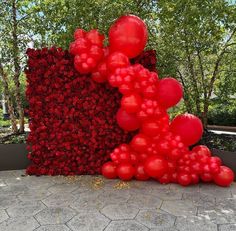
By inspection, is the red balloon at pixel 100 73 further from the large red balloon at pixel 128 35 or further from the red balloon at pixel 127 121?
the red balloon at pixel 127 121

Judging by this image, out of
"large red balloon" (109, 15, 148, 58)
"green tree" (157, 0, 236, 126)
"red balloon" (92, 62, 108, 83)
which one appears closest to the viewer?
"large red balloon" (109, 15, 148, 58)

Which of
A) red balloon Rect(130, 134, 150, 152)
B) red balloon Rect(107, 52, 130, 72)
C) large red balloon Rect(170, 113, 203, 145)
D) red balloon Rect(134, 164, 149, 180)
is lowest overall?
red balloon Rect(134, 164, 149, 180)

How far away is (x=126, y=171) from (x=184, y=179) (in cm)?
104

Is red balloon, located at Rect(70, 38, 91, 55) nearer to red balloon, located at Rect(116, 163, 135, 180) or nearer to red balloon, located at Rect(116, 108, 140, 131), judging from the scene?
red balloon, located at Rect(116, 108, 140, 131)

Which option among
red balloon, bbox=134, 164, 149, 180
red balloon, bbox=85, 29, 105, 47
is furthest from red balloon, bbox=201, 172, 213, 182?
red balloon, bbox=85, 29, 105, 47

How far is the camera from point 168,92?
5.16 m

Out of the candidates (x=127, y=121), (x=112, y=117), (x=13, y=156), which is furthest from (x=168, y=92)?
(x=13, y=156)

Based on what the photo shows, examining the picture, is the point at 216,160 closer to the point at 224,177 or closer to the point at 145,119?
the point at 224,177

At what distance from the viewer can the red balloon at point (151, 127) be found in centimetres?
522

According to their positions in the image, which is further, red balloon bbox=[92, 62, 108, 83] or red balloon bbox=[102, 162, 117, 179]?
red balloon bbox=[102, 162, 117, 179]

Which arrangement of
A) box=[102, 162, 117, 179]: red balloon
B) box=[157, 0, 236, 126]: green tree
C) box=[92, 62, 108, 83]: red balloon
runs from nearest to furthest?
box=[92, 62, 108, 83]: red balloon, box=[102, 162, 117, 179]: red balloon, box=[157, 0, 236, 126]: green tree

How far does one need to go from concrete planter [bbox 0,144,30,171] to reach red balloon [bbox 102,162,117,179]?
197 cm

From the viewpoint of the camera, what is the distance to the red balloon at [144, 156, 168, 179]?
5219mm

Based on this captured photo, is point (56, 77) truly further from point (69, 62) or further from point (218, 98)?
point (218, 98)
